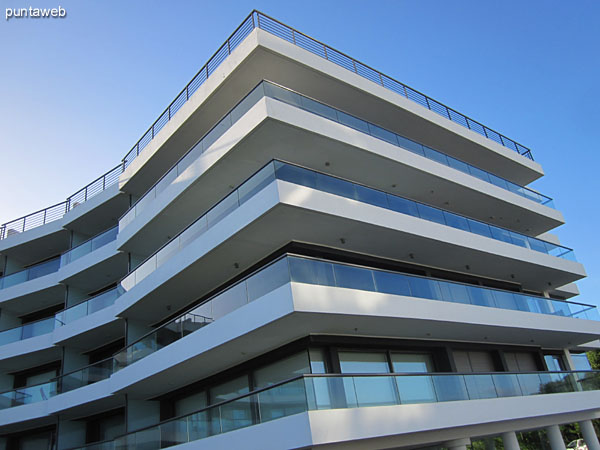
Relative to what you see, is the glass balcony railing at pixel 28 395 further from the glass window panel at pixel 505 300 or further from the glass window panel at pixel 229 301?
the glass window panel at pixel 505 300

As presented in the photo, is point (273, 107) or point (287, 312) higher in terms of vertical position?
point (273, 107)

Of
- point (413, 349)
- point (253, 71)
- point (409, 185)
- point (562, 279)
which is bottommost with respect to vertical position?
point (413, 349)

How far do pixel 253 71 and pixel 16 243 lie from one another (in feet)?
52.9

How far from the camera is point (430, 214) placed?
47.4 ft

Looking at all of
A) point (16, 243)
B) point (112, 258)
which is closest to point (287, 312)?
point (112, 258)

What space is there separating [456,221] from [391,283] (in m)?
4.79

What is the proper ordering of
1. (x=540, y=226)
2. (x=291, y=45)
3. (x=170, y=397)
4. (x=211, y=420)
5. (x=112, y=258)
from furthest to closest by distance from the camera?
(x=540, y=226)
(x=112, y=258)
(x=170, y=397)
(x=291, y=45)
(x=211, y=420)

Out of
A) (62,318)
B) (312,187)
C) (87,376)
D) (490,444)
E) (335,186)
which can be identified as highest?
(62,318)

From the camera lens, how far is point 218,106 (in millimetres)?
15508

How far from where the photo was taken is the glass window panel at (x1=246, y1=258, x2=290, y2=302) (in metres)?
10.1

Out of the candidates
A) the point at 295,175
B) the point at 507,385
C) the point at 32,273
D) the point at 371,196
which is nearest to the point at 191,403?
the point at 295,175

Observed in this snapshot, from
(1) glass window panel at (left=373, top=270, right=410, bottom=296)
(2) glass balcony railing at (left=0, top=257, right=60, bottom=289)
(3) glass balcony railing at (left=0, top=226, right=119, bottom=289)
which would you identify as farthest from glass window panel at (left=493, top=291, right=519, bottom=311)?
(2) glass balcony railing at (left=0, top=257, right=60, bottom=289)

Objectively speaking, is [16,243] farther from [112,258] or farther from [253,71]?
[253,71]

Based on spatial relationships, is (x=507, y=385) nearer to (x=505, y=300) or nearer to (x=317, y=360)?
(x=505, y=300)
